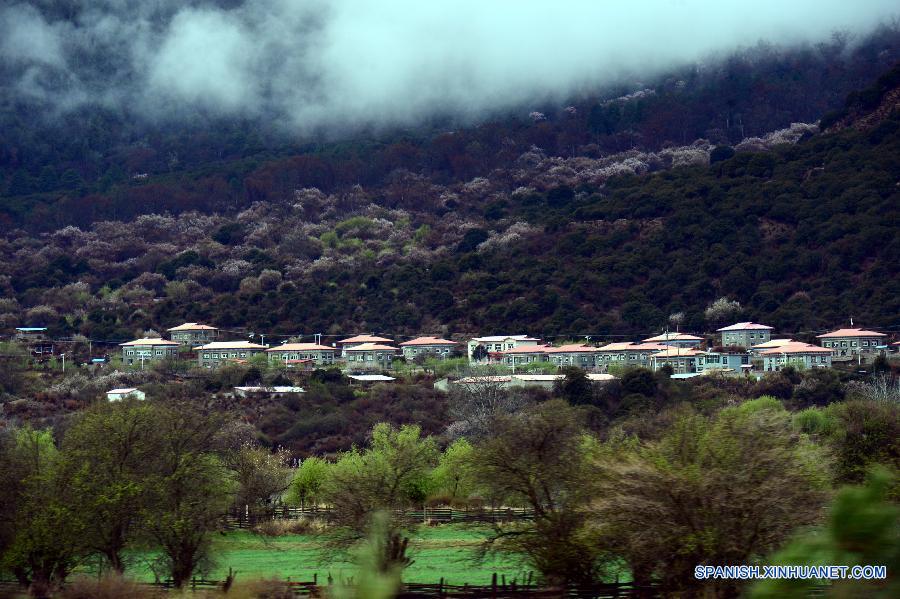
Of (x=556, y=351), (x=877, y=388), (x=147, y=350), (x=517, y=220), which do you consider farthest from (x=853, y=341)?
(x=517, y=220)

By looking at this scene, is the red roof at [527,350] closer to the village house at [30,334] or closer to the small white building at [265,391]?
the small white building at [265,391]

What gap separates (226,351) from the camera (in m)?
96.1

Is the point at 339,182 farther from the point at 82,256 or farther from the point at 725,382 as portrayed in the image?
the point at 725,382

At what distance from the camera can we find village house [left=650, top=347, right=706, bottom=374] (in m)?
82.4

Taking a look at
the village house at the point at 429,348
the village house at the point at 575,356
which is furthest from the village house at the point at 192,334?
the village house at the point at 575,356

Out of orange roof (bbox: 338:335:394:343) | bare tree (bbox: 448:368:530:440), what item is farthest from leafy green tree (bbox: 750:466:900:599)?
orange roof (bbox: 338:335:394:343)

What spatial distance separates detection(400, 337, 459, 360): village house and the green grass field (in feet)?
165

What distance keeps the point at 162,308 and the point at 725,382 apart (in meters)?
64.2

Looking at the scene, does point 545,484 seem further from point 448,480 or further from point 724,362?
point 724,362

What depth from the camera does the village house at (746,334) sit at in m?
89.0

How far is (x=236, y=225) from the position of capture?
5965 inches

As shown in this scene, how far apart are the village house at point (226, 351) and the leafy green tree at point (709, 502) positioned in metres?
74.7

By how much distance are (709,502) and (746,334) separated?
71.6 meters

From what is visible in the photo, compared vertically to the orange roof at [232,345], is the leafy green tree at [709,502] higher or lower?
lower
